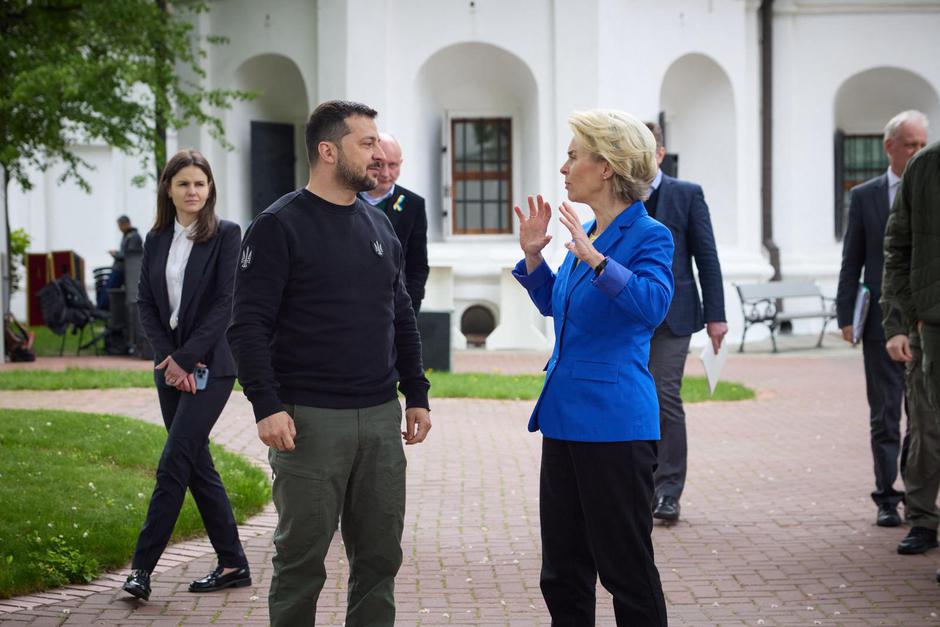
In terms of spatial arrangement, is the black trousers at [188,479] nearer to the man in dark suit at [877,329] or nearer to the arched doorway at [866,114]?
the man in dark suit at [877,329]

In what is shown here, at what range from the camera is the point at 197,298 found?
5.93m

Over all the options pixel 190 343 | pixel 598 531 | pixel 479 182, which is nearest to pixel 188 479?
pixel 190 343

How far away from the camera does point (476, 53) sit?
20.8 m

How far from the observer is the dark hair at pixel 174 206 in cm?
598

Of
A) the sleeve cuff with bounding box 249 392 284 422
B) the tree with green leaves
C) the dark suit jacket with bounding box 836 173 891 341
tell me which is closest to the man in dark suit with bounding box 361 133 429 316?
the dark suit jacket with bounding box 836 173 891 341

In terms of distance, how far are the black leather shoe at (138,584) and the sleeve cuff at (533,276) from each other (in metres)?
2.20

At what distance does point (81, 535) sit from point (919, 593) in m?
3.99

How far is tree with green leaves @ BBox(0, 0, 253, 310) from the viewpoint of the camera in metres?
17.7

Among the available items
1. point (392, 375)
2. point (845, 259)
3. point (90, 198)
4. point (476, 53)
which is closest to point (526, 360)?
point (476, 53)

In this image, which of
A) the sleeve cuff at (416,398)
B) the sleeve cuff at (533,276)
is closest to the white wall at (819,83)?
the sleeve cuff at (533,276)

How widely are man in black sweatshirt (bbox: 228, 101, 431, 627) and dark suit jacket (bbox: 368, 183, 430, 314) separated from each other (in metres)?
2.71

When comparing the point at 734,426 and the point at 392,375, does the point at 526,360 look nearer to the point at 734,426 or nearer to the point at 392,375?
the point at 734,426

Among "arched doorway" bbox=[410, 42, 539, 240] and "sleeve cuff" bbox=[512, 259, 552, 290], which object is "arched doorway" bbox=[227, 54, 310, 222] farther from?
"sleeve cuff" bbox=[512, 259, 552, 290]

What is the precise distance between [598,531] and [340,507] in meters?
0.84
